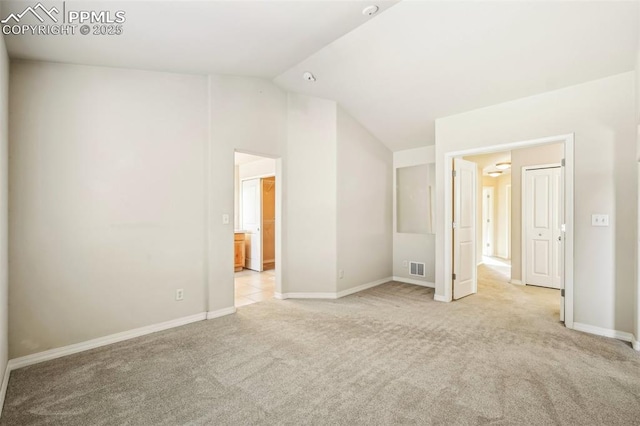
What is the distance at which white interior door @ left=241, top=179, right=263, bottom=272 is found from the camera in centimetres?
649

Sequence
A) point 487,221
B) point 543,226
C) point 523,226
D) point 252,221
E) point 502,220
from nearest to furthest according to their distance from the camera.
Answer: point 543,226
point 523,226
point 252,221
point 502,220
point 487,221

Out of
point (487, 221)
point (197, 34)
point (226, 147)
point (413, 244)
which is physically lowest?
point (413, 244)

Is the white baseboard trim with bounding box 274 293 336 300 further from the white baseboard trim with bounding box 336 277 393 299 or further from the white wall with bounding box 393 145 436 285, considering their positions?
the white wall with bounding box 393 145 436 285

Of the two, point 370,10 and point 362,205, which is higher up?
point 370,10

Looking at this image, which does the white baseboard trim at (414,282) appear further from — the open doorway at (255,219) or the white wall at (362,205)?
the open doorway at (255,219)

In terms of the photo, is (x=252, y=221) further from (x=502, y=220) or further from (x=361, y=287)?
(x=502, y=220)

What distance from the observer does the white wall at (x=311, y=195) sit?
175 inches

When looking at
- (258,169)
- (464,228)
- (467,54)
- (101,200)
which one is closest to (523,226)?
(464,228)

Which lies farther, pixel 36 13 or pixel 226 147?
pixel 226 147

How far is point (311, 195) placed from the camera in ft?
14.6

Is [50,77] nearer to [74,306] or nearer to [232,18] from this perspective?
[232,18]

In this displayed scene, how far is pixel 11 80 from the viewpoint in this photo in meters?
2.47

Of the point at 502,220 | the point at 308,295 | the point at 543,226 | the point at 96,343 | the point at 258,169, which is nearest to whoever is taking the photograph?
the point at 96,343

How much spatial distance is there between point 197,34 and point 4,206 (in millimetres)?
2002
